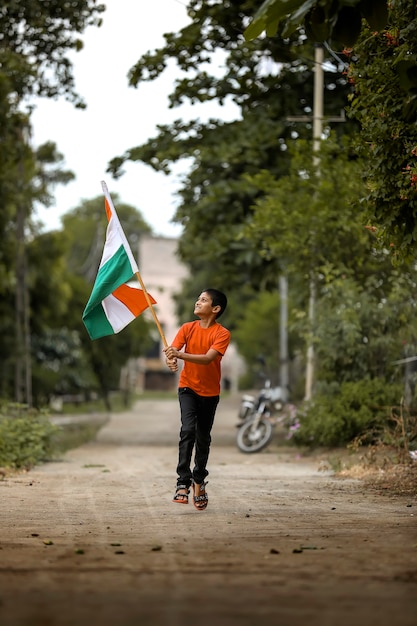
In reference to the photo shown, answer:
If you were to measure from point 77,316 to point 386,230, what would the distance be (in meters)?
37.4

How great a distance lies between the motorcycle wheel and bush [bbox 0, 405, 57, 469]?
3.65m

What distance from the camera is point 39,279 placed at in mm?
38344

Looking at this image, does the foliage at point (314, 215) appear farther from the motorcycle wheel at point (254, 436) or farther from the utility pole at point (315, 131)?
the motorcycle wheel at point (254, 436)

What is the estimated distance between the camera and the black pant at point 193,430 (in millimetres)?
10039

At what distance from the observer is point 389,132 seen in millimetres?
9750

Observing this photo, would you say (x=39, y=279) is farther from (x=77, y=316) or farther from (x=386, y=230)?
(x=386, y=230)

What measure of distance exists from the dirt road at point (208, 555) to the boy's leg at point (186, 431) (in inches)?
13.5

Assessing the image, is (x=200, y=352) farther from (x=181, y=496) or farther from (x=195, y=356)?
(x=181, y=496)

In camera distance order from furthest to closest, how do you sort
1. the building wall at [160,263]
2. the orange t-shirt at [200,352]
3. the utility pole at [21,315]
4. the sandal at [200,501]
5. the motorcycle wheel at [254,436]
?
the building wall at [160,263] → the utility pole at [21,315] → the motorcycle wheel at [254,436] → the orange t-shirt at [200,352] → the sandal at [200,501]

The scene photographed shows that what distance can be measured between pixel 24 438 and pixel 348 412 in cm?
501

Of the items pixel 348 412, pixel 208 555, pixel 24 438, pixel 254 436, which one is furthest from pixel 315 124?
pixel 208 555

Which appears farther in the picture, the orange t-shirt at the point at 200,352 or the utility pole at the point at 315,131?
the utility pole at the point at 315,131

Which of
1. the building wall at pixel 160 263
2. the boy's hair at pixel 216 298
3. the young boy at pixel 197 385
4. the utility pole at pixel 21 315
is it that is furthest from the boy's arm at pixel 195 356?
the building wall at pixel 160 263

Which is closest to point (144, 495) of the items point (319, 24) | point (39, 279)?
point (319, 24)
